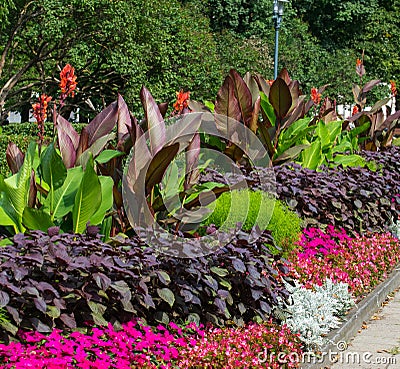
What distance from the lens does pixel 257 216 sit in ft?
20.3

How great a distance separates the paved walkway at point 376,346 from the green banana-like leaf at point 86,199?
5.80ft

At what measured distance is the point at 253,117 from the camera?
8031 mm

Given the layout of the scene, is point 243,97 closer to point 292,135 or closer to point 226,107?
point 226,107

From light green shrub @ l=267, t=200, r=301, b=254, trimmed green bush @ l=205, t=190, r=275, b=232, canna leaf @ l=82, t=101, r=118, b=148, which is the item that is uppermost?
canna leaf @ l=82, t=101, r=118, b=148

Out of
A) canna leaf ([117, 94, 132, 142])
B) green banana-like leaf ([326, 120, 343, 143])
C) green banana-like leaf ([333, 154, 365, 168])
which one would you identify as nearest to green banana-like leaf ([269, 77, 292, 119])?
green banana-like leaf ([333, 154, 365, 168])

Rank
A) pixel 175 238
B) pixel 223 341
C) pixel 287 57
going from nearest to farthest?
pixel 223 341
pixel 175 238
pixel 287 57

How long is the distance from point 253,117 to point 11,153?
3226mm

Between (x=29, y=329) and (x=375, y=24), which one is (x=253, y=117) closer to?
(x=29, y=329)

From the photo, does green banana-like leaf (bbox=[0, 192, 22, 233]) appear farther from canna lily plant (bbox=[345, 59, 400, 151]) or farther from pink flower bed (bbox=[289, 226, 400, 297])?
canna lily plant (bbox=[345, 59, 400, 151])

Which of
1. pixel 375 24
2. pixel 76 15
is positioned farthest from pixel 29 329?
pixel 375 24

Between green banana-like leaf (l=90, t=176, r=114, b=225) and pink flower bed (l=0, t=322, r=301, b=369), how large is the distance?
95 cm

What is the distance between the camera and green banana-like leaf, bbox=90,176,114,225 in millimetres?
4820

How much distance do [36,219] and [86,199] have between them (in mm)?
333

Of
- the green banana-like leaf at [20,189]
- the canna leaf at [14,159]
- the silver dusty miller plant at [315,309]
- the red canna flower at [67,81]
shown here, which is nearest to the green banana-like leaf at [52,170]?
the green banana-like leaf at [20,189]
